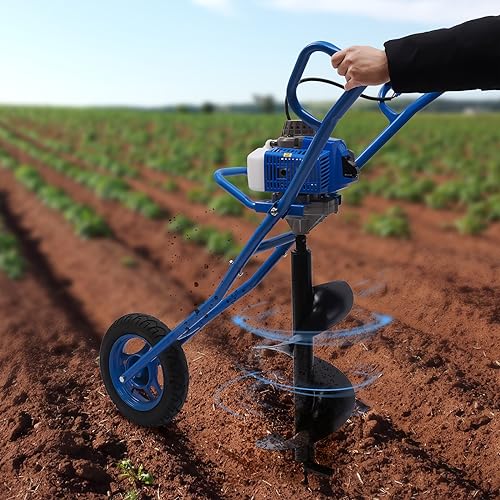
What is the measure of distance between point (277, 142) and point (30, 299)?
4.02 meters

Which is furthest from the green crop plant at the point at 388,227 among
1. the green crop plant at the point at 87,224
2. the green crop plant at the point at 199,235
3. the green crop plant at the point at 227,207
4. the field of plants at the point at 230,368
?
the green crop plant at the point at 87,224

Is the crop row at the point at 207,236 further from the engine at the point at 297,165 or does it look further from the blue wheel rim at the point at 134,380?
the engine at the point at 297,165

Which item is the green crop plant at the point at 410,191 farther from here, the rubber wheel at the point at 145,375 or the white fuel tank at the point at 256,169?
the white fuel tank at the point at 256,169

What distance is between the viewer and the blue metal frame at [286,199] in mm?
2301

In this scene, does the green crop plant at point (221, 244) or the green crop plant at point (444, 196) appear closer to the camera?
the green crop plant at point (221, 244)

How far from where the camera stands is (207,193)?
35.7ft

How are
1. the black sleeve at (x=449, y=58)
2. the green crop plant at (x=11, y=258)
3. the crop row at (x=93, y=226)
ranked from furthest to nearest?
the crop row at (x=93, y=226) → the green crop plant at (x=11, y=258) → the black sleeve at (x=449, y=58)

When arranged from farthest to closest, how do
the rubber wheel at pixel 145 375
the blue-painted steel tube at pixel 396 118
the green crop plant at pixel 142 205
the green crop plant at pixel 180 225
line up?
1. the green crop plant at pixel 142 205
2. the green crop plant at pixel 180 225
3. the rubber wheel at pixel 145 375
4. the blue-painted steel tube at pixel 396 118

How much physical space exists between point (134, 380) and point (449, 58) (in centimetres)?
219

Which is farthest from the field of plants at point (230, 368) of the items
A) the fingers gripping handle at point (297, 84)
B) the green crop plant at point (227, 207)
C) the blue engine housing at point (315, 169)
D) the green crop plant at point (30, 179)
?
the green crop plant at point (30, 179)

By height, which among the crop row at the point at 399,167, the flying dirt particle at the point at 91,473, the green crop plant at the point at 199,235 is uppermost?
the flying dirt particle at the point at 91,473

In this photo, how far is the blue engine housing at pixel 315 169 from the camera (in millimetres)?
2553

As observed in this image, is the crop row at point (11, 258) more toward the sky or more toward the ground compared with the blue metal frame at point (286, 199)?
more toward the ground

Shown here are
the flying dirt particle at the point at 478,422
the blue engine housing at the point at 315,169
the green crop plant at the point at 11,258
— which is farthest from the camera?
the green crop plant at the point at 11,258
